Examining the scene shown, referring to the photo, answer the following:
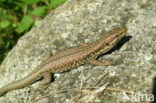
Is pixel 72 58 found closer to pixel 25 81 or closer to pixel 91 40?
pixel 91 40

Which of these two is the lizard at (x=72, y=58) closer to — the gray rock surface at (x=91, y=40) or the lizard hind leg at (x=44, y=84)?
the lizard hind leg at (x=44, y=84)

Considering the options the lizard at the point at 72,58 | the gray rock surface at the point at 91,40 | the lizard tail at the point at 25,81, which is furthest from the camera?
the lizard tail at the point at 25,81

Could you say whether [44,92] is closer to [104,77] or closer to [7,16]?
[104,77]

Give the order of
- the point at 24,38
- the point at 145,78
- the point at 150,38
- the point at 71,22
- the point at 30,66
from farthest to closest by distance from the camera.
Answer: the point at 24,38 → the point at 71,22 → the point at 30,66 → the point at 150,38 → the point at 145,78

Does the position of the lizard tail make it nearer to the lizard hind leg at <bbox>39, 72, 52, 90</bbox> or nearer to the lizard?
the lizard

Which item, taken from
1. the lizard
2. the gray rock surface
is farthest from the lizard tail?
the gray rock surface

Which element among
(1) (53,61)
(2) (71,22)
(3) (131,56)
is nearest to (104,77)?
(3) (131,56)

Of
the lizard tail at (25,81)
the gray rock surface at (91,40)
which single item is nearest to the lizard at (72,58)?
the lizard tail at (25,81)
